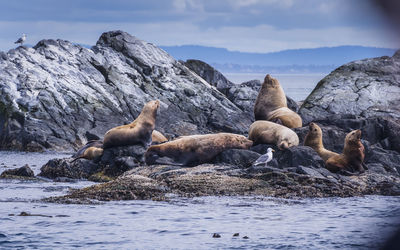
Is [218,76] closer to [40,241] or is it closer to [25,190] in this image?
[25,190]

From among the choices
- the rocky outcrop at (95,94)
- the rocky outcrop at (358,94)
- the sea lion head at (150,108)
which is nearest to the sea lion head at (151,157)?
the sea lion head at (150,108)

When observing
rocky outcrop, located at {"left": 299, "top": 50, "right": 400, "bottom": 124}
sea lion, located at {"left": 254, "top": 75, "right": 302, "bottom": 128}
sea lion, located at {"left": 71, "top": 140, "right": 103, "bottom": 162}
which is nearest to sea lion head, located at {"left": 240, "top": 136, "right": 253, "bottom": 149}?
sea lion, located at {"left": 254, "top": 75, "right": 302, "bottom": 128}

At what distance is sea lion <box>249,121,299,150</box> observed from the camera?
15.2 meters

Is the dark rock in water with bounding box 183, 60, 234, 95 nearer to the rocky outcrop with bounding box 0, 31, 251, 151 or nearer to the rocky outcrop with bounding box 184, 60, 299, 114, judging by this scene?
the rocky outcrop with bounding box 184, 60, 299, 114

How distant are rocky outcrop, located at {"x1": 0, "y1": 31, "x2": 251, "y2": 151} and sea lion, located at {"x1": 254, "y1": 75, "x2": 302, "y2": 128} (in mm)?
11885

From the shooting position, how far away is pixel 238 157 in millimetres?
14570

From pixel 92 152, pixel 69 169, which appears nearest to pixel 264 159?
pixel 69 169

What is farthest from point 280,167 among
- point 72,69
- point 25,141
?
point 72,69

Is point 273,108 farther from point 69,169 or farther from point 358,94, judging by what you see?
point 358,94

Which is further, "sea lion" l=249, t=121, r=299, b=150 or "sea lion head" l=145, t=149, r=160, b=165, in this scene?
"sea lion head" l=145, t=149, r=160, b=165

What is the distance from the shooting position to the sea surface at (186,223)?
22.9 ft

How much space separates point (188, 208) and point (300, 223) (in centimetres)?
239

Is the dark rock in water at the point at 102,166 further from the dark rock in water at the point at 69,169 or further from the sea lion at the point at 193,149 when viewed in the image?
the sea lion at the point at 193,149

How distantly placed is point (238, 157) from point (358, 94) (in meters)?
21.0
